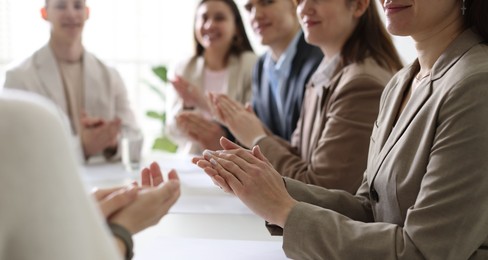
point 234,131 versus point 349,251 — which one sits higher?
point 349,251

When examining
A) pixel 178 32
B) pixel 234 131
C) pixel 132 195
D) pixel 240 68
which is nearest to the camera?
pixel 132 195

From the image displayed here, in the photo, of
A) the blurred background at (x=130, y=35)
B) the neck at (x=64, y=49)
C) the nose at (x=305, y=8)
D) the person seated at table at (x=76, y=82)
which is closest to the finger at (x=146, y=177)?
the nose at (x=305, y=8)

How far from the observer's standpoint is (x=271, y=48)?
2.56m

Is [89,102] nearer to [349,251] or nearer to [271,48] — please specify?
[271,48]

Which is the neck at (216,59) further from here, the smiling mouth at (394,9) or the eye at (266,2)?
the smiling mouth at (394,9)

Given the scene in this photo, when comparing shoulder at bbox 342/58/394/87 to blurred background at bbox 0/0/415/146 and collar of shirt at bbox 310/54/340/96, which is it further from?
blurred background at bbox 0/0/415/146

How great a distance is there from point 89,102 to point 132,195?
6.32 ft

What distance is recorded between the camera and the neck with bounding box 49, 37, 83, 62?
106 inches

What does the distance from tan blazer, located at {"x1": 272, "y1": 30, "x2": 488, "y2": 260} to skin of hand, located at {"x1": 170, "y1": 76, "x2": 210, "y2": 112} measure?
1.42 metres

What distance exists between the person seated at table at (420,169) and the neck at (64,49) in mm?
1640

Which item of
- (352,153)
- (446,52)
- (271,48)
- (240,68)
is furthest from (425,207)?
(240,68)

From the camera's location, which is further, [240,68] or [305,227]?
[240,68]

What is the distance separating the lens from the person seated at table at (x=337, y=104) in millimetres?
1562

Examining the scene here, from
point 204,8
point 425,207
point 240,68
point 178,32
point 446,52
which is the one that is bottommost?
point 178,32
